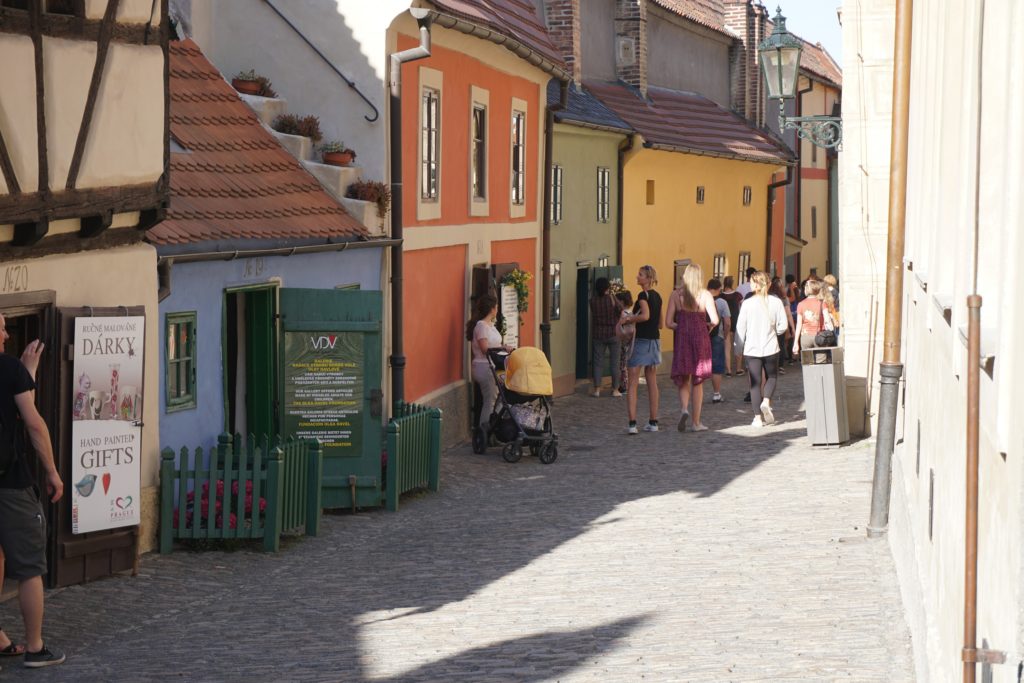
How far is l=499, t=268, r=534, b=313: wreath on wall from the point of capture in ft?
69.7

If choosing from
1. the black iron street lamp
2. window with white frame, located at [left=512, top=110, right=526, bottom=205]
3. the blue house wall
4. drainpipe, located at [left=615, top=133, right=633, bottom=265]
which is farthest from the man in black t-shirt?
drainpipe, located at [left=615, top=133, right=633, bottom=265]

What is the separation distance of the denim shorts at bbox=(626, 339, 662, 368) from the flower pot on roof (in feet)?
16.5

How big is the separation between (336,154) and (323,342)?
3056 millimetres

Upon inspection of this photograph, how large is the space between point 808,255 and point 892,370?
38245 millimetres

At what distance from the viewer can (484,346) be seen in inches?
688

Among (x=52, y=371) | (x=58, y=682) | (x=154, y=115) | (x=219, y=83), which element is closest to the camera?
(x=58, y=682)

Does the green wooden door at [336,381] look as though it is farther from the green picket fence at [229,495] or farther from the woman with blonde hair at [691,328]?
the woman with blonde hair at [691,328]

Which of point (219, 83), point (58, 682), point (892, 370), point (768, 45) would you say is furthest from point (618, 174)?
point (58, 682)

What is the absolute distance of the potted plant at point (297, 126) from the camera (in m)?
15.8

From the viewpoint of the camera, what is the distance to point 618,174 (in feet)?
94.8

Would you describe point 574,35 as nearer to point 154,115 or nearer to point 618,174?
point 618,174

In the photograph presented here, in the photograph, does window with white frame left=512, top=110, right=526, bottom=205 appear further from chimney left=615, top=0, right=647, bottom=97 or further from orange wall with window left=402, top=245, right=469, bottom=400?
chimney left=615, top=0, right=647, bottom=97

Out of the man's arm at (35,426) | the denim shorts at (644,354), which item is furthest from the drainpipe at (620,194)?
the man's arm at (35,426)

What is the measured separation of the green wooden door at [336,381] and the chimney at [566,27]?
15.4 m
